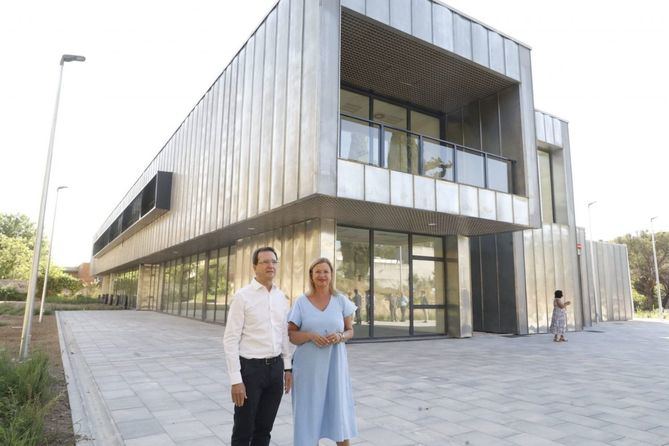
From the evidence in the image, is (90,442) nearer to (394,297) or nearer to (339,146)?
(339,146)

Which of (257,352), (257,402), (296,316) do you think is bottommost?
(257,402)

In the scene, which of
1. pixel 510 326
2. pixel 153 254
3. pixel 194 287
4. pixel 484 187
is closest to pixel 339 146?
pixel 484 187

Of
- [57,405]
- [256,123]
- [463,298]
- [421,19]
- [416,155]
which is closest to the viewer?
[57,405]

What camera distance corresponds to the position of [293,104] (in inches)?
428

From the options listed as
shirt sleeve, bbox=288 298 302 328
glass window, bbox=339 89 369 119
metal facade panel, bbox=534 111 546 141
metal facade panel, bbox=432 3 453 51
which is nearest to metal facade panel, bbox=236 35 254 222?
glass window, bbox=339 89 369 119

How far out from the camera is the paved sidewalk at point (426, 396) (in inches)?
179

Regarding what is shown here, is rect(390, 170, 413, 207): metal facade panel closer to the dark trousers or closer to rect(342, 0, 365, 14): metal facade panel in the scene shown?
rect(342, 0, 365, 14): metal facade panel

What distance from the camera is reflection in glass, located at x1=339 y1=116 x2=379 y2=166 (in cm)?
1016

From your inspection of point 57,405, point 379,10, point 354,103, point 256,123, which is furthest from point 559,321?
point 57,405

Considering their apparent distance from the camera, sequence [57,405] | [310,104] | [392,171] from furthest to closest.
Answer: [392,171] < [310,104] < [57,405]

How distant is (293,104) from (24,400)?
815 cm

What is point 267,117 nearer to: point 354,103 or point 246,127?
point 246,127

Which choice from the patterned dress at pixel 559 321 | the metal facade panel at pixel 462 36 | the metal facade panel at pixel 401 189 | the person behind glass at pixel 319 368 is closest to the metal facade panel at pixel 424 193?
the metal facade panel at pixel 401 189

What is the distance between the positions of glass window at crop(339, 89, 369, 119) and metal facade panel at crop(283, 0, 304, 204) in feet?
10.4
